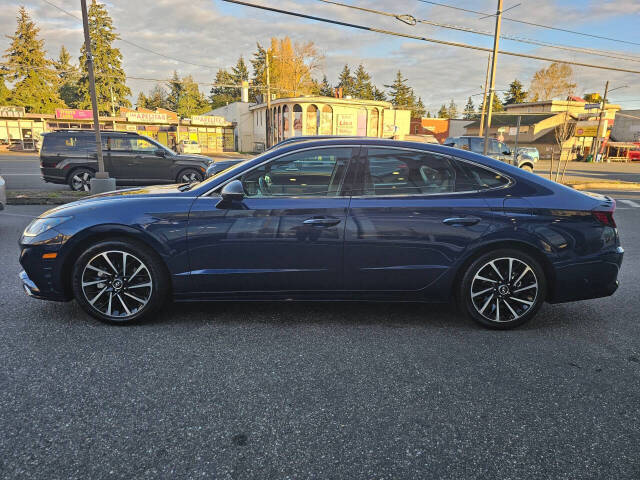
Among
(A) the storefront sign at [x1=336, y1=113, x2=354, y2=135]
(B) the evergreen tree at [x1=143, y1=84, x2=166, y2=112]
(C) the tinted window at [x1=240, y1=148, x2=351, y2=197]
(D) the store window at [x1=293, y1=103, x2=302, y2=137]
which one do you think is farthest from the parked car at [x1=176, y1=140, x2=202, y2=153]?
(B) the evergreen tree at [x1=143, y1=84, x2=166, y2=112]

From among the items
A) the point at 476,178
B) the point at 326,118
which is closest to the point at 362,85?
the point at 326,118

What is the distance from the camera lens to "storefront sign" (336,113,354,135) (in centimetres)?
3562

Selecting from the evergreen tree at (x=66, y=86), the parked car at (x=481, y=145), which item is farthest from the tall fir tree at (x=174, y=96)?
the parked car at (x=481, y=145)

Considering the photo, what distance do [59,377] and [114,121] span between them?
153 feet

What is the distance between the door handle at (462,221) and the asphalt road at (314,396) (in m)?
0.90

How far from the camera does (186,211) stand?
350 cm

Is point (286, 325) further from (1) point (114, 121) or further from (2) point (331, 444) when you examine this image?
(1) point (114, 121)

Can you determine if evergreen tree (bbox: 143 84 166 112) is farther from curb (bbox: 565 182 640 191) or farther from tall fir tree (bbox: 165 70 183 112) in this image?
curb (bbox: 565 182 640 191)

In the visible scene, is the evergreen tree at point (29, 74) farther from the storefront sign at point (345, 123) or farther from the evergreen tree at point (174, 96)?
the storefront sign at point (345, 123)

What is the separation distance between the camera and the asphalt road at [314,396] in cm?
207

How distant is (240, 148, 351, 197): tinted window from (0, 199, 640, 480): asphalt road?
1133 millimetres

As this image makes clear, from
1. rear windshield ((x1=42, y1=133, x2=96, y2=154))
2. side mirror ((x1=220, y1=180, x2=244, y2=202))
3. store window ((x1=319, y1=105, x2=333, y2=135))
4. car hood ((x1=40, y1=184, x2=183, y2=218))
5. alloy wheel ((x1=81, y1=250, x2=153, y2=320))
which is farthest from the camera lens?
store window ((x1=319, y1=105, x2=333, y2=135))

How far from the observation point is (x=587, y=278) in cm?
363

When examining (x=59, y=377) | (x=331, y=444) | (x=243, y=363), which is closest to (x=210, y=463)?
(x=331, y=444)
